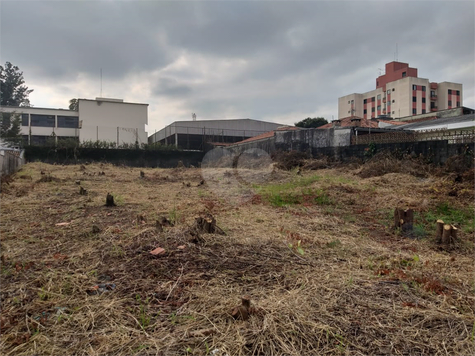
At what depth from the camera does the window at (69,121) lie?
28.8 meters

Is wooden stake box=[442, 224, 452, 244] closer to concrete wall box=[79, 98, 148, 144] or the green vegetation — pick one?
the green vegetation

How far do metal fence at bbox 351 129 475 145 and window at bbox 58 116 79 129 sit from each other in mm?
25790

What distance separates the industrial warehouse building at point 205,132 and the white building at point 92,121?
2815mm

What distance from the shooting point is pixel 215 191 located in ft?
27.0

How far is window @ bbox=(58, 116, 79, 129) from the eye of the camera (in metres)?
28.8

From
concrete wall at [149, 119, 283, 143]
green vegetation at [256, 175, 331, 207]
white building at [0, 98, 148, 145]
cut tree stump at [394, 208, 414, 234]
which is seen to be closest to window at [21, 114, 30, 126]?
white building at [0, 98, 148, 145]

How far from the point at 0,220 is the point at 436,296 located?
521 cm

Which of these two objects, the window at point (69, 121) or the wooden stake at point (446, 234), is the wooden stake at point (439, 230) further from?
the window at point (69, 121)

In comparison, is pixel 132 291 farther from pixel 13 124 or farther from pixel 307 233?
pixel 13 124

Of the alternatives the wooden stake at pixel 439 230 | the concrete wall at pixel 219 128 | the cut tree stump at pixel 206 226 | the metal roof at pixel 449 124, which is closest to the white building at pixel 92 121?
the concrete wall at pixel 219 128

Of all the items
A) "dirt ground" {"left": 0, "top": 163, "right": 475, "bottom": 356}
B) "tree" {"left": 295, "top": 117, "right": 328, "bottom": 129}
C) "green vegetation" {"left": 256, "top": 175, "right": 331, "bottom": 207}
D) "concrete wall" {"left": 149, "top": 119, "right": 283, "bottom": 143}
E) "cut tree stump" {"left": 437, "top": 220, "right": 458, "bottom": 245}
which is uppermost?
"tree" {"left": 295, "top": 117, "right": 328, "bottom": 129}

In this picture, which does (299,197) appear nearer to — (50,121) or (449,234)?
(449,234)

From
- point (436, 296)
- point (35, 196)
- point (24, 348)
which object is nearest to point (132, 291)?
point (24, 348)

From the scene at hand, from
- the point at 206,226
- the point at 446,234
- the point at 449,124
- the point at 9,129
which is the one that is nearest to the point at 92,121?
the point at 9,129
